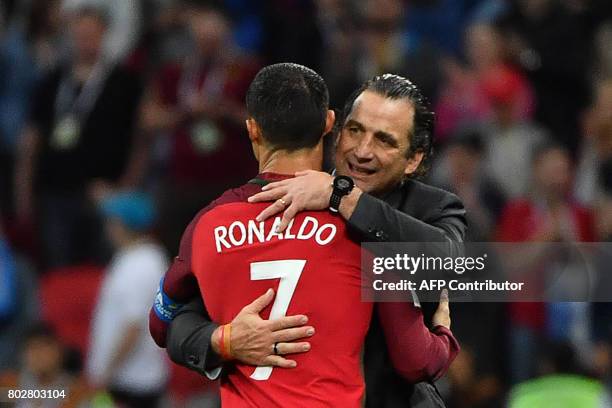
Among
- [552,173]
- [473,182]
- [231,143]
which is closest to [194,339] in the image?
[552,173]

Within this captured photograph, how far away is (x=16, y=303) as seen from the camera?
8547 millimetres

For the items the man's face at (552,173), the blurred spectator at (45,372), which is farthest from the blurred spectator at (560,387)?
the blurred spectator at (45,372)

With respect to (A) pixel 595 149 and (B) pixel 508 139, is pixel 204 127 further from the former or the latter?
(A) pixel 595 149

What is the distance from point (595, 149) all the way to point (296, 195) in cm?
479

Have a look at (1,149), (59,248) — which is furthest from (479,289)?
(1,149)

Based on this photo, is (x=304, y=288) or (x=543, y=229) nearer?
(x=304, y=288)

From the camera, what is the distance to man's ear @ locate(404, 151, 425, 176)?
4230 mm

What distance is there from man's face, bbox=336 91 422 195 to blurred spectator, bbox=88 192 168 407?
3672mm

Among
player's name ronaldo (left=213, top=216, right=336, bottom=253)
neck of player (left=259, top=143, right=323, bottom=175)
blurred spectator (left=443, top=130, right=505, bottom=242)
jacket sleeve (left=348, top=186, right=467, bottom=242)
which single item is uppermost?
blurred spectator (left=443, top=130, right=505, bottom=242)

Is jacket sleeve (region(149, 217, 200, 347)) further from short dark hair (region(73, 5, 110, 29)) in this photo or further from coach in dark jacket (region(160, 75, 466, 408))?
short dark hair (region(73, 5, 110, 29))

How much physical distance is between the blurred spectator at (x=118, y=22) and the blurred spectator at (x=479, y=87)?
6.94 feet

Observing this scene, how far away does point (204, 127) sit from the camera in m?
8.59

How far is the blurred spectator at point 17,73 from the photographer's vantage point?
31.5 feet

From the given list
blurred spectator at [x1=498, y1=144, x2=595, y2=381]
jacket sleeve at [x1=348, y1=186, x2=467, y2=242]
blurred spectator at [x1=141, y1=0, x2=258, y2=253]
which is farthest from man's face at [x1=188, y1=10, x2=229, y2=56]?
jacket sleeve at [x1=348, y1=186, x2=467, y2=242]
